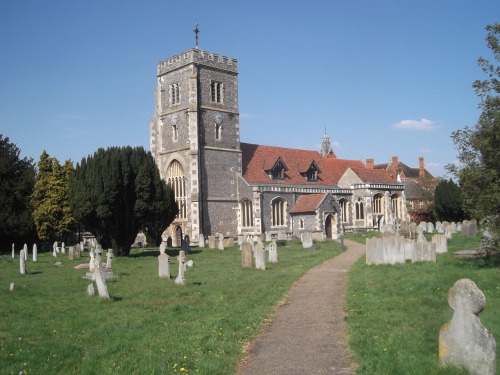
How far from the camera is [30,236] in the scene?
125 ft

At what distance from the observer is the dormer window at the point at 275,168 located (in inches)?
1684

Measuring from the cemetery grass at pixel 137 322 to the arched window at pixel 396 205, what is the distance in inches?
1242

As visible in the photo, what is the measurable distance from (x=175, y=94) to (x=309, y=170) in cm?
1316

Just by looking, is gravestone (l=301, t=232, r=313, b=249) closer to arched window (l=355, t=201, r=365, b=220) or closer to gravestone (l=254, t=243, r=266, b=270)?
gravestone (l=254, t=243, r=266, b=270)

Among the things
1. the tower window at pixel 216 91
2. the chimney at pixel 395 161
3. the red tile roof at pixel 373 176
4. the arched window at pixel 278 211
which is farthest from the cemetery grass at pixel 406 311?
the chimney at pixel 395 161

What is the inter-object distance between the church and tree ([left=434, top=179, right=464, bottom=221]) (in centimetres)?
575

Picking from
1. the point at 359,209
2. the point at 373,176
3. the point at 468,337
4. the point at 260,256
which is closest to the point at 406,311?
the point at 468,337

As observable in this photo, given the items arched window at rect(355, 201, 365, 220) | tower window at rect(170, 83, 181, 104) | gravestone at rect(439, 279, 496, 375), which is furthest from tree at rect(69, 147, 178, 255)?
gravestone at rect(439, 279, 496, 375)

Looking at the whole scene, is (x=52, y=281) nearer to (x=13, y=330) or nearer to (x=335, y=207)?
(x=13, y=330)

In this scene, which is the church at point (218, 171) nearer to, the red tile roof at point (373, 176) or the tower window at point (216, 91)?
the tower window at point (216, 91)

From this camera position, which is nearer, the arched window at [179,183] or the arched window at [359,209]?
the arched window at [179,183]

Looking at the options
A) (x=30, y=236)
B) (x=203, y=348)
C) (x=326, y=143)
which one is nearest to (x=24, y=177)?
(x=30, y=236)

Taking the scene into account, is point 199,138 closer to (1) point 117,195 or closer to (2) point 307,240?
(1) point 117,195

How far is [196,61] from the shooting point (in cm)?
4009
